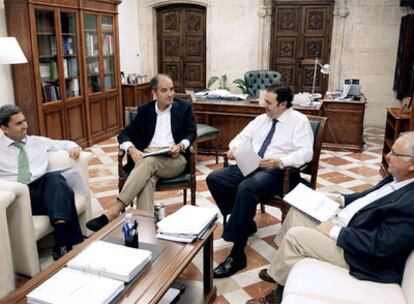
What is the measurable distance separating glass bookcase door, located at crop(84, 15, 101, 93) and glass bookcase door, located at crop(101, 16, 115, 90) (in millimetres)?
160

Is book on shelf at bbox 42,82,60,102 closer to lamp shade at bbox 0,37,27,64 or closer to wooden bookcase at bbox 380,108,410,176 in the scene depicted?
lamp shade at bbox 0,37,27,64

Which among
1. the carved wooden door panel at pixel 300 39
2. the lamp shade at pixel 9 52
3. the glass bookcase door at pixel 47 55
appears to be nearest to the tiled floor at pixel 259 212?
the glass bookcase door at pixel 47 55

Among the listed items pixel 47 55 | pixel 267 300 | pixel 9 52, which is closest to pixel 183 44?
pixel 47 55

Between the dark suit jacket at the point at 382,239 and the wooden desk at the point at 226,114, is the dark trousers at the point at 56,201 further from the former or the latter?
the wooden desk at the point at 226,114

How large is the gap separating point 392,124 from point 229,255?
266 centimetres

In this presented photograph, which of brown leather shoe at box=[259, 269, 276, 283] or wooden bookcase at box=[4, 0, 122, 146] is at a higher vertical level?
wooden bookcase at box=[4, 0, 122, 146]

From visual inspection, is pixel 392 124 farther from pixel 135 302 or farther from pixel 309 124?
pixel 135 302

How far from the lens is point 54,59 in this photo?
16.3 ft

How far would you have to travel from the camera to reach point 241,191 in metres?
2.66

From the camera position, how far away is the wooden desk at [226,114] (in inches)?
193

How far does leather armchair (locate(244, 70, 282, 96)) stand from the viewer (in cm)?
598

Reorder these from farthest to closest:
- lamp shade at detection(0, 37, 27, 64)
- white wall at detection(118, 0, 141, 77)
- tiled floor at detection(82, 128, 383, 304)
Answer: white wall at detection(118, 0, 141, 77) → lamp shade at detection(0, 37, 27, 64) → tiled floor at detection(82, 128, 383, 304)

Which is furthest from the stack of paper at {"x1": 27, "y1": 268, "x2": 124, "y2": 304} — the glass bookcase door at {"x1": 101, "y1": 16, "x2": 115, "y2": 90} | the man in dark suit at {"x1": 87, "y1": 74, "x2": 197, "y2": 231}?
the glass bookcase door at {"x1": 101, "y1": 16, "x2": 115, "y2": 90}

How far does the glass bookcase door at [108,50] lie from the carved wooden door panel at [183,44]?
1.85 m
